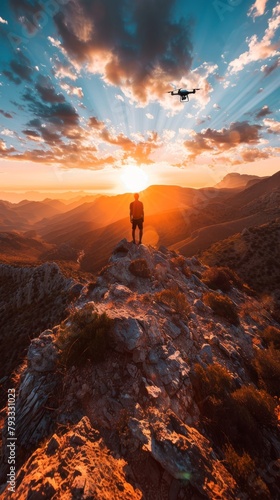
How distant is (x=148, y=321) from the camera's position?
10930 millimetres

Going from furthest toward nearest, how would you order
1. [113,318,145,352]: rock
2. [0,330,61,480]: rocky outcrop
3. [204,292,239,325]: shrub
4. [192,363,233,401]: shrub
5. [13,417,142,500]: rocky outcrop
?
[204,292,239,325]: shrub, [113,318,145,352]: rock, [192,363,233,401]: shrub, [0,330,61,480]: rocky outcrop, [13,417,142,500]: rocky outcrop

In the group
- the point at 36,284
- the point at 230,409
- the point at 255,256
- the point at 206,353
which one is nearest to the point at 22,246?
the point at 36,284

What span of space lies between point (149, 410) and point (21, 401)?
5102 millimetres

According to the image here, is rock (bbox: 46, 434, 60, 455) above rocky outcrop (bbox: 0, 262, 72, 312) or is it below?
above

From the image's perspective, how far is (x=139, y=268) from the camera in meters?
18.0

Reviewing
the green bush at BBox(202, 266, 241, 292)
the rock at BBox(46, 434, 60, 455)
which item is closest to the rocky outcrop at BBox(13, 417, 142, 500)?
the rock at BBox(46, 434, 60, 455)

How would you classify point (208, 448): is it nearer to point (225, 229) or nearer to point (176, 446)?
point (176, 446)

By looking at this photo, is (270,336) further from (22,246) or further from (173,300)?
(22,246)

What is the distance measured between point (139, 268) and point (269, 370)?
34.7 feet

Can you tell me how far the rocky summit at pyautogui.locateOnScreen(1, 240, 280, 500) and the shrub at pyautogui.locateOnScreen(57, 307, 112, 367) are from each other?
4cm

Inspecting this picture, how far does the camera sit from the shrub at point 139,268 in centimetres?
1783

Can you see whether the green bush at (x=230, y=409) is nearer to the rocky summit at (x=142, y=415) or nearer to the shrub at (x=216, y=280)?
the rocky summit at (x=142, y=415)

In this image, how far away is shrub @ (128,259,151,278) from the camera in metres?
17.8

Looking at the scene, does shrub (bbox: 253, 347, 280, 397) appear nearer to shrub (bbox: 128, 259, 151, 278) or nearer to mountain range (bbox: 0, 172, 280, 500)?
mountain range (bbox: 0, 172, 280, 500)
